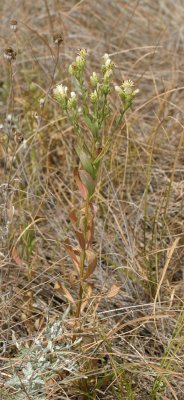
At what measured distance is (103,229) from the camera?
2.34m

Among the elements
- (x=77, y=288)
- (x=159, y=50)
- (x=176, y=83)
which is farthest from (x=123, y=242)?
(x=159, y=50)

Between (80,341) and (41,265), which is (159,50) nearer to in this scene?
(41,265)

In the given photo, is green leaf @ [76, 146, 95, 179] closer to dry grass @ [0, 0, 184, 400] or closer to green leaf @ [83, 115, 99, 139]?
green leaf @ [83, 115, 99, 139]

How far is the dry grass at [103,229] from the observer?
2.01 m

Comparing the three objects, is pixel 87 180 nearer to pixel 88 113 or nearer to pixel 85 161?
pixel 85 161

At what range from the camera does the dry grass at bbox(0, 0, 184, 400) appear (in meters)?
2.01

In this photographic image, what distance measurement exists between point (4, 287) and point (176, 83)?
1321mm

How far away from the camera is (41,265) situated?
93.7 inches

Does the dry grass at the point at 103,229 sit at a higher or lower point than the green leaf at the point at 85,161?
lower


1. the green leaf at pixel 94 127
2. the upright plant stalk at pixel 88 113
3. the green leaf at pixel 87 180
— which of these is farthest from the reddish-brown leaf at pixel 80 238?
the green leaf at pixel 94 127

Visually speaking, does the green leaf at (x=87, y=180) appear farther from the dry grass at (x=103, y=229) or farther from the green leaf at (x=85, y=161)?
the dry grass at (x=103, y=229)

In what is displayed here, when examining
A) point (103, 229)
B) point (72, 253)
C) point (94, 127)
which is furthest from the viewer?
Result: point (103, 229)

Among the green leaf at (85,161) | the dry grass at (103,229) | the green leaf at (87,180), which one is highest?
the green leaf at (85,161)

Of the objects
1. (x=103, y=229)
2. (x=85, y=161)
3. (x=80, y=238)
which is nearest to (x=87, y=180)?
(x=85, y=161)
